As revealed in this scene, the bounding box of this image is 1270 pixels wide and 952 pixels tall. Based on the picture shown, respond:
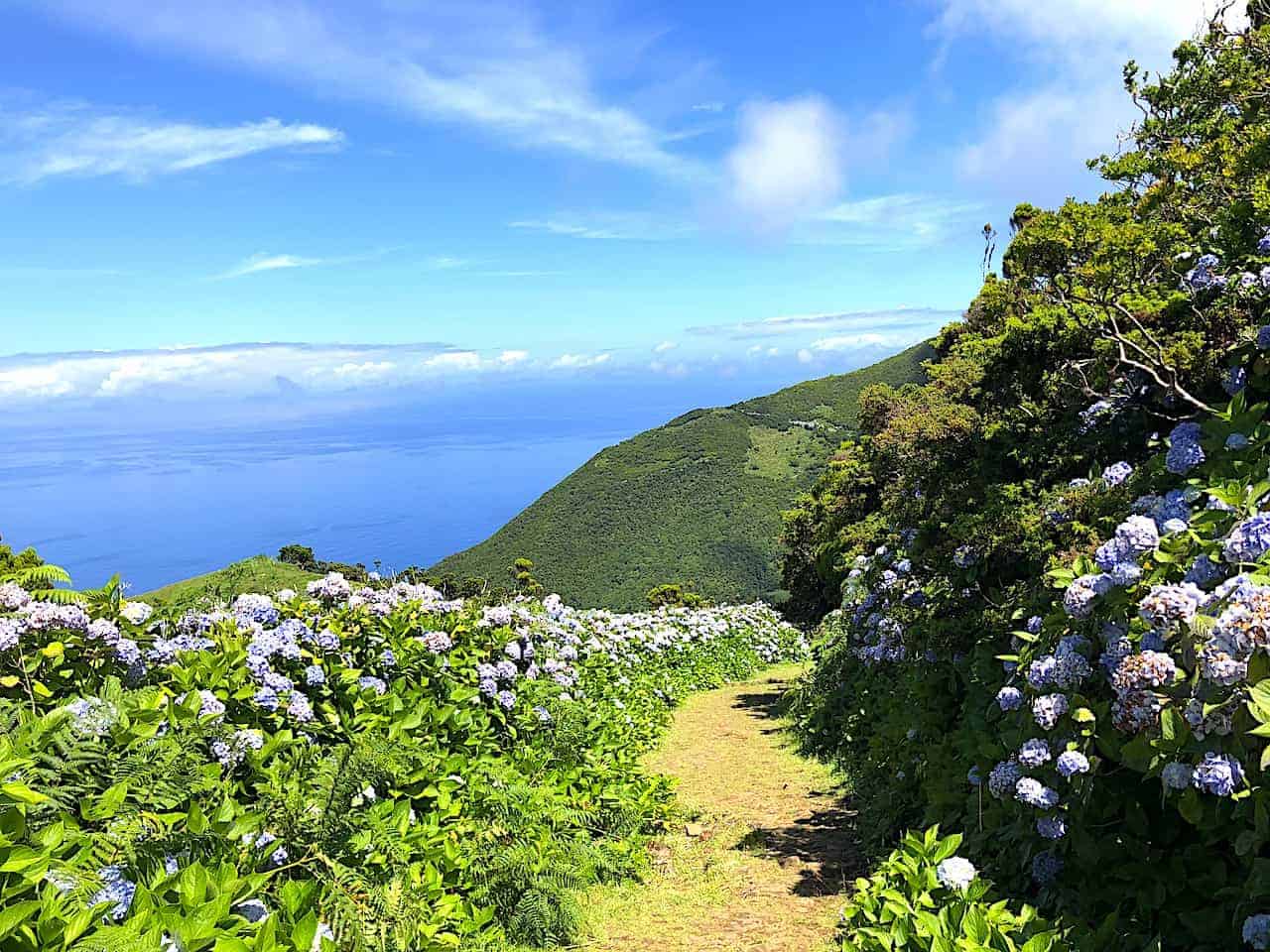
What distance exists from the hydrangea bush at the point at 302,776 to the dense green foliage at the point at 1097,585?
2.12 metres

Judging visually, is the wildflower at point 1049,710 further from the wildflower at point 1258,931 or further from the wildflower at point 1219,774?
the wildflower at point 1258,931

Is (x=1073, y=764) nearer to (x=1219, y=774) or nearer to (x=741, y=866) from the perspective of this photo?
(x=1219, y=774)

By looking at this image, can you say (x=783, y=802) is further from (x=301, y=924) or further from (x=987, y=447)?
(x=301, y=924)

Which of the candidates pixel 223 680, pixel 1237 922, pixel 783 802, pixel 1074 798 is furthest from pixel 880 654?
pixel 223 680

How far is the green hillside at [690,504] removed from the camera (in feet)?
225

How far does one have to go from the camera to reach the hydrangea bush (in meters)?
2.49

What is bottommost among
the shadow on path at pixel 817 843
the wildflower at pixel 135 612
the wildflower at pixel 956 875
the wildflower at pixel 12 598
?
the shadow on path at pixel 817 843

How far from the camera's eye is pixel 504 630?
6.17 meters

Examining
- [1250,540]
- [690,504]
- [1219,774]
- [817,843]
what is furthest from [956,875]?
[690,504]

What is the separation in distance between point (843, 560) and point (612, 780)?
19.9 ft

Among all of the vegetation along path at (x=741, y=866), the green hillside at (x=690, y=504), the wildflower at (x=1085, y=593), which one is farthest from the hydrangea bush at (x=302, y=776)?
the green hillside at (x=690, y=504)

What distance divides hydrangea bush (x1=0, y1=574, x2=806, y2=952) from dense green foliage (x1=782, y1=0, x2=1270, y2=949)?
212cm

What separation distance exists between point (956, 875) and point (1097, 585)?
4.06 feet

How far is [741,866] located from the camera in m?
5.40
